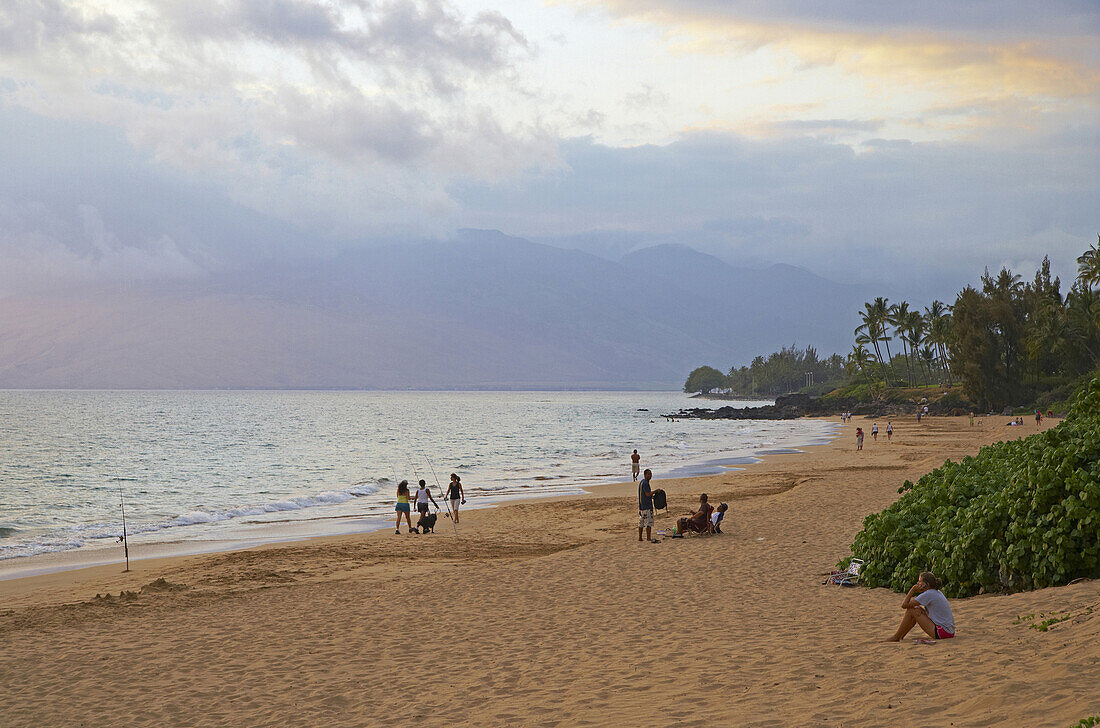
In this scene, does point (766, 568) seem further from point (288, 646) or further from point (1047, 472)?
point (288, 646)

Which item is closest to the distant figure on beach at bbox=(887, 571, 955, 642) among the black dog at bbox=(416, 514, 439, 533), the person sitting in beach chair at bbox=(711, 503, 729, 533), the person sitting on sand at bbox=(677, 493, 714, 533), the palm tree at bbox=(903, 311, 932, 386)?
the person sitting on sand at bbox=(677, 493, 714, 533)

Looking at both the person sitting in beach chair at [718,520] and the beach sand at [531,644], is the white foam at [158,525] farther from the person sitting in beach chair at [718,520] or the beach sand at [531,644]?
the person sitting in beach chair at [718,520]

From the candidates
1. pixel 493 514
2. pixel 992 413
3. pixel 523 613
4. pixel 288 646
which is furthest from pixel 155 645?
pixel 992 413

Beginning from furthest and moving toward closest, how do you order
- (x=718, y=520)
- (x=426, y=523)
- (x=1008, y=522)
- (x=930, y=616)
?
Result: (x=426, y=523)
(x=718, y=520)
(x=1008, y=522)
(x=930, y=616)

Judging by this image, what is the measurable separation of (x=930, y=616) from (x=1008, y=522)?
2.67m

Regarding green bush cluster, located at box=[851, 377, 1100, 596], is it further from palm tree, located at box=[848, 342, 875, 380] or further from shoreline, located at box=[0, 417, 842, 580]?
palm tree, located at box=[848, 342, 875, 380]

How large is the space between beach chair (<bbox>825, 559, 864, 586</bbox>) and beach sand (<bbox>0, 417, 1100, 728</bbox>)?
7.2 inches

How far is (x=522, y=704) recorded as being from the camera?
7.91 meters

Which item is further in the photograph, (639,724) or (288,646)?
(288,646)

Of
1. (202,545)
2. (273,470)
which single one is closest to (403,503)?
(202,545)

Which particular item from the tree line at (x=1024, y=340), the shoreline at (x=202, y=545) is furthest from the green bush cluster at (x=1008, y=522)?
the tree line at (x=1024, y=340)

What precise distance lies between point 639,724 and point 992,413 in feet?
267

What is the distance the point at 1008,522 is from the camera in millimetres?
10109

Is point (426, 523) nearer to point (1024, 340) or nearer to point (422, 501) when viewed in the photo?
point (422, 501)
